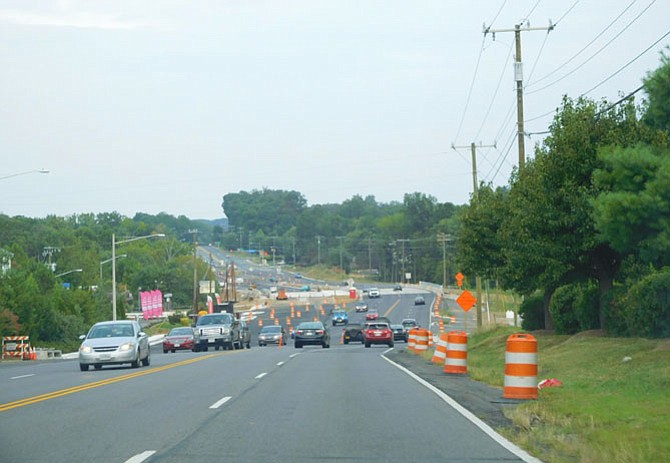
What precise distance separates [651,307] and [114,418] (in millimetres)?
16018

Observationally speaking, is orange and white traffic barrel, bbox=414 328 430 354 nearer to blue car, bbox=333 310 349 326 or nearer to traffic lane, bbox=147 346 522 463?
traffic lane, bbox=147 346 522 463

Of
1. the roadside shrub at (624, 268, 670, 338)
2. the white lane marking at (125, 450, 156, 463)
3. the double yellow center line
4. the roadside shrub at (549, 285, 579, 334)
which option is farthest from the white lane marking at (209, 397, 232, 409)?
the roadside shrub at (549, 285, 579, 334)

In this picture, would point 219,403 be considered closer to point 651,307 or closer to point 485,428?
point 485,428

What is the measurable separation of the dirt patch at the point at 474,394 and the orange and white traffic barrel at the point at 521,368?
0.83ft

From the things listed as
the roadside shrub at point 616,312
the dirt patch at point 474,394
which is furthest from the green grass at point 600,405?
the roadside shrub at point 616,312

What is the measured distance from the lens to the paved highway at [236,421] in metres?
11.5

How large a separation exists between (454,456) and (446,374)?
14.4m

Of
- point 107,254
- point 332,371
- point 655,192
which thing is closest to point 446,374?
point 332,371

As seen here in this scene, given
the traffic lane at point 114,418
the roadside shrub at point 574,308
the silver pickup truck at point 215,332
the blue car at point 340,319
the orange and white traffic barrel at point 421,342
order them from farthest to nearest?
the blue car at point 340,319, the silver pickup truck at point 215,332, the orange and white traffic barrel at point 421,342, the roadside shrub at point 574,308, the traffic lane at point 114,418

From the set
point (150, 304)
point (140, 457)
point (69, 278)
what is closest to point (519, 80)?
point (140, 457)

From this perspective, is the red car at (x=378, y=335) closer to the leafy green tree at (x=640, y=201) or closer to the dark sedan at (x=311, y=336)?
the dark sedan at (x=311, y=336)

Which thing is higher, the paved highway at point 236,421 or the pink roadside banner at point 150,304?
the pink roadside banner at point 150,304

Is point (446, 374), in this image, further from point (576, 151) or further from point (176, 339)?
point (176, 339)

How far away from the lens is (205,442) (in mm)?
12398
